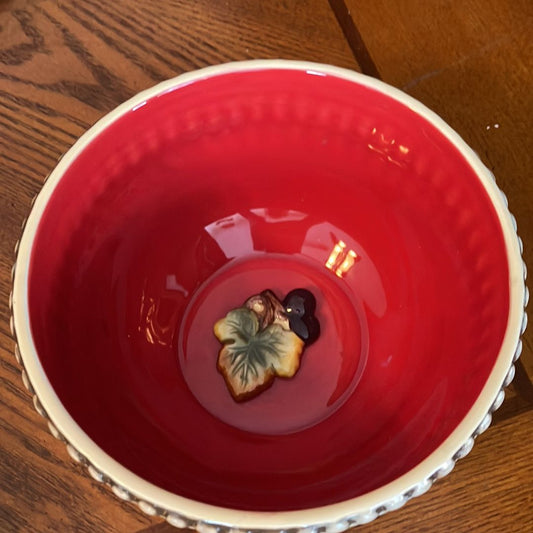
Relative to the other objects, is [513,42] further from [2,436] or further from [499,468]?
[2,436]

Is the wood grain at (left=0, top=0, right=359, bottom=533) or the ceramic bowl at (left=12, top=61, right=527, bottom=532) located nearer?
the ceramic bowl at (left=12, top=61, right=527, bottom=532)

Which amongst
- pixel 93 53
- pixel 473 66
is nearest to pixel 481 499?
pixel 473 66

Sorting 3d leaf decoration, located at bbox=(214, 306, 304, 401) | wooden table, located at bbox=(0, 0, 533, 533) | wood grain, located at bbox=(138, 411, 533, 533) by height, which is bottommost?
3d leaf decoration, located at bbox=(214, 306, 304, 401)

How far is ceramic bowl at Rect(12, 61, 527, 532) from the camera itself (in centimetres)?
44

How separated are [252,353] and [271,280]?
8 centimetres

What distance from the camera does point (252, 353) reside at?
22.8 inches

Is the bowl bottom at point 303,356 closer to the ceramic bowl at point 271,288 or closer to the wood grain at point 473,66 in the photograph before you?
the ceramic bowl at point 271,288

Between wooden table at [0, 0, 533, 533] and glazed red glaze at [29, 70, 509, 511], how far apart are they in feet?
0.32

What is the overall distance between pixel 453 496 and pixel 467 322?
0.15m

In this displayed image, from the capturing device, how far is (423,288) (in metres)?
0.55

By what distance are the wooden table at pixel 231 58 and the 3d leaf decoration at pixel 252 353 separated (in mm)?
164

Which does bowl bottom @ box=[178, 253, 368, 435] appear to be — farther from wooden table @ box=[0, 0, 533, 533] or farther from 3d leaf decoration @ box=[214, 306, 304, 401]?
wooden table @ box=[0, 0, 533, 533]

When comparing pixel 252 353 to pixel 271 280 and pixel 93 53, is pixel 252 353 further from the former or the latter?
pixel 93 53

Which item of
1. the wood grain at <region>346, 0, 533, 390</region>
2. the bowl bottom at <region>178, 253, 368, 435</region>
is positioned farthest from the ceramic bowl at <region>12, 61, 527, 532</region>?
the wood grain at <region>346, 0, 533, 390</region>
